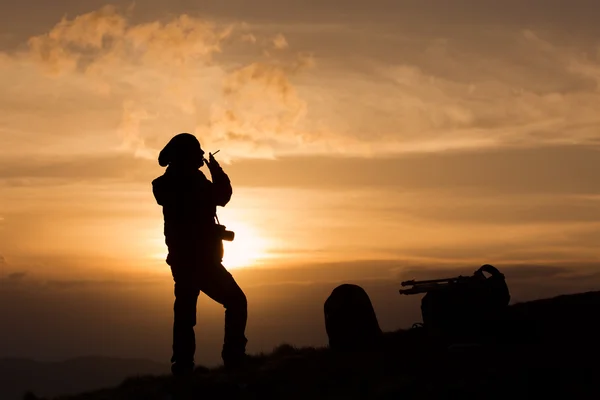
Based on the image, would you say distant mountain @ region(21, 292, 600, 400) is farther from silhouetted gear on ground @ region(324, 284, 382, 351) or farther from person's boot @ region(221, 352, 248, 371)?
silhouetted gear on ground @ region(324, 284, 382, 351)

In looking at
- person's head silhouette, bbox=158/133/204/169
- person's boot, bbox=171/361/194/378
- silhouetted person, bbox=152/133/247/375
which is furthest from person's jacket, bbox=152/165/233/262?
person's boot, bbox=171/361/194/378

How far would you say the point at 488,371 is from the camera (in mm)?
15141

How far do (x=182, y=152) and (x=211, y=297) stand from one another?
3041mm

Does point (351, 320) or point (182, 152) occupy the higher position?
point (182, 152)

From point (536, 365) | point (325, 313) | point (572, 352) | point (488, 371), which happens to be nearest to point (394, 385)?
point (488, 371)

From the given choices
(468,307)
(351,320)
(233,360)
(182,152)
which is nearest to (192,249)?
(182,152)

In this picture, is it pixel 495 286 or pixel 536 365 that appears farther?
pixel 495 286

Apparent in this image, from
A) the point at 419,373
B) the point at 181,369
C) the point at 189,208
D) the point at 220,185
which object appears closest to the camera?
the point at 419,373

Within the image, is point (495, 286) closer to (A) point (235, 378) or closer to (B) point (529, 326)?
(B) point (529, 326)

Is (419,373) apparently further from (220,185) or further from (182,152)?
(182,152)

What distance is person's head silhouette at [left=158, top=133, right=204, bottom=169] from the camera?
18016 mm

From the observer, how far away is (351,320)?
19.5m

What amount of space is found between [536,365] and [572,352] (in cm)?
152

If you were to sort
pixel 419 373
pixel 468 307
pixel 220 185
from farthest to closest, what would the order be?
pixel 468 307 < pixel 220 185 < pixel 419 373
